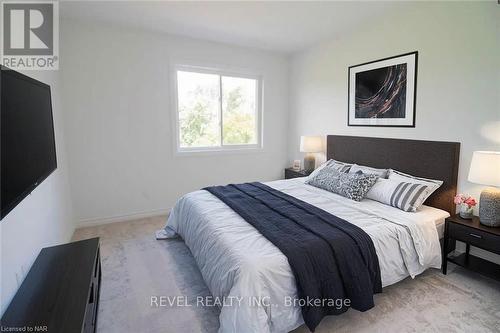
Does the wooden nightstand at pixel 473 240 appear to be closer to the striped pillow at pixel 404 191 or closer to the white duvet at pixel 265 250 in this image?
the white duvet at pixel 265 250

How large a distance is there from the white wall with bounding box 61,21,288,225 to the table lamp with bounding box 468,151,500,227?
323 centimetres

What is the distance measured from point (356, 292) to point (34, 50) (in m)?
3.23

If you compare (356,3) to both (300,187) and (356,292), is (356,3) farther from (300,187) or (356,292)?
(356,292)

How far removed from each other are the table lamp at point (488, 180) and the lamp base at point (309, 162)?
2188mm

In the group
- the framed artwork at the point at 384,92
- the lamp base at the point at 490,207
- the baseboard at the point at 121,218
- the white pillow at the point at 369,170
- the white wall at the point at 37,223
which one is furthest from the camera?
the baseboard at the point at 121,218

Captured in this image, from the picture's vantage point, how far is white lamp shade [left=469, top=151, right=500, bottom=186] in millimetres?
2096

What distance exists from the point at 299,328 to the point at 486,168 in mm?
1900

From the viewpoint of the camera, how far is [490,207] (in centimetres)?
220

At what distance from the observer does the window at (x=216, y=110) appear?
411 cm

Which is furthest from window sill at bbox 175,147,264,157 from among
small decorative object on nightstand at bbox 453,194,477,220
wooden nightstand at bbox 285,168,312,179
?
small decorative object on nightstand at bbox 453,194,477,220

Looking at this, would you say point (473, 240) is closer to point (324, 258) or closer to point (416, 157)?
point (416, 157)

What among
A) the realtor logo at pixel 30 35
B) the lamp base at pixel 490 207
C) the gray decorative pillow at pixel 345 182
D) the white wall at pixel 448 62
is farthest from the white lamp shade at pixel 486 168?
the realtor logo at pixel 30 35

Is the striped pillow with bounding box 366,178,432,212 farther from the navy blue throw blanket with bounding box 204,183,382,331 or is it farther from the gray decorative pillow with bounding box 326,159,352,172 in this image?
the navy blue throw blanket with bounding box 204,183,382,331

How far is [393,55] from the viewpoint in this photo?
3076 mm
